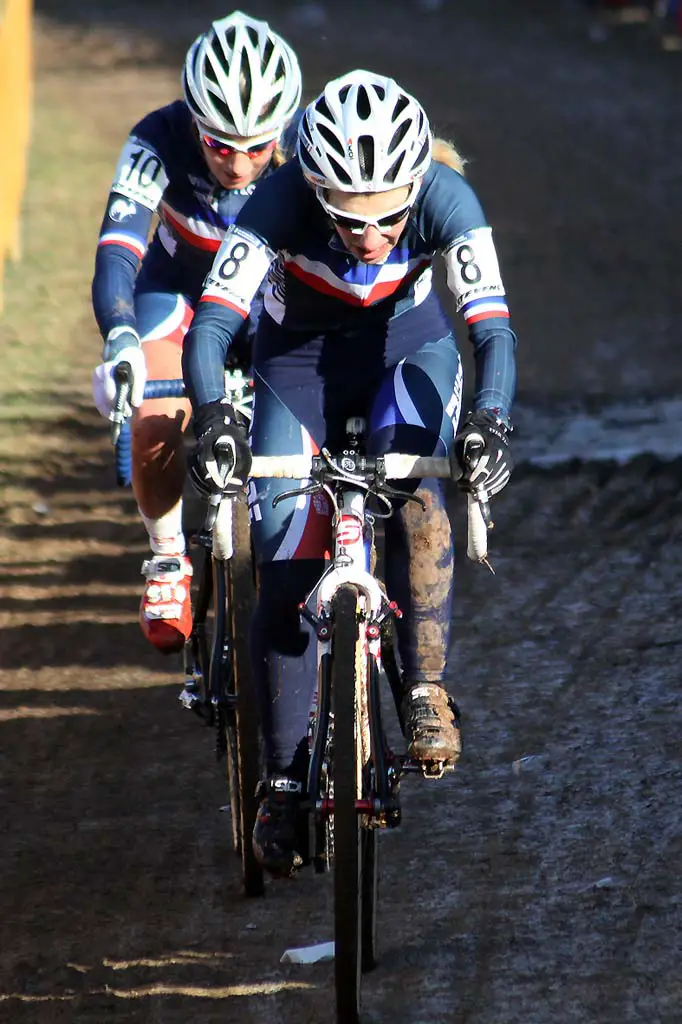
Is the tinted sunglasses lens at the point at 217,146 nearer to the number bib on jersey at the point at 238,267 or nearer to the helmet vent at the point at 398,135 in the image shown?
the number bib on jersey at the point at 238,267

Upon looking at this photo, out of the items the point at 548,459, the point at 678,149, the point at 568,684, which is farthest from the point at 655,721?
the point at 678,149

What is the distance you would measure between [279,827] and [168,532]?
158cm

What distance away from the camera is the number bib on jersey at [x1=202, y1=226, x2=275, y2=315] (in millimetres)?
4352

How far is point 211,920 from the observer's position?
4840 mm

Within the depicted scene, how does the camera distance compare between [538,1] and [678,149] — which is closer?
[678,149]

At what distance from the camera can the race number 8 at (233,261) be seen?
4.35m

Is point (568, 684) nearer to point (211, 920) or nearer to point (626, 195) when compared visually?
point (211, 920)

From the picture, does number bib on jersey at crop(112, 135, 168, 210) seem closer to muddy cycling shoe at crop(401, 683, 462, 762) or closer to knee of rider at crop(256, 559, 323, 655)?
knee of rider at crop(256, 559, 323, 655)

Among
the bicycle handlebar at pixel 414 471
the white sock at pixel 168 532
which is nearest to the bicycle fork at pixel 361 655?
the bicycle handlebar at pixel 414 471

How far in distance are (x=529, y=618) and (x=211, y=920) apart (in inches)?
98.6

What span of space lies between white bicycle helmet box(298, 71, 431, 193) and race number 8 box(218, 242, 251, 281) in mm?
281

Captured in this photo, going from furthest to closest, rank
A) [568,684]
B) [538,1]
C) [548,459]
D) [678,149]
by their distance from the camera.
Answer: [538,1], [678,149], [548,459], [568,684]

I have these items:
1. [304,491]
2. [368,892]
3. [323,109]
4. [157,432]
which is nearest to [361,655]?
[304,491]

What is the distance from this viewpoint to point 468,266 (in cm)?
432
